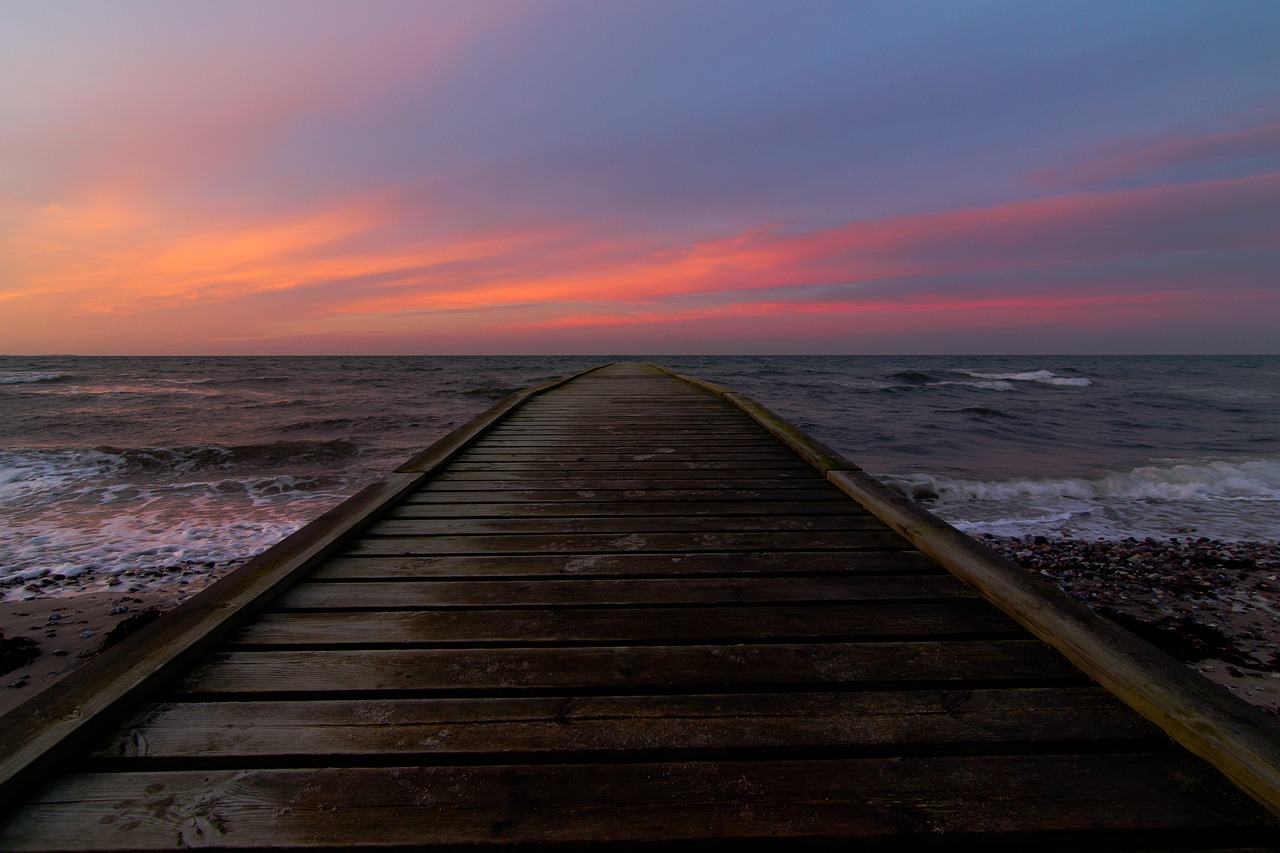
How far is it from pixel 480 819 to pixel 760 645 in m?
0.95

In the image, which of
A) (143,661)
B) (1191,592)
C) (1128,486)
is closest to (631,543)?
(143,661)

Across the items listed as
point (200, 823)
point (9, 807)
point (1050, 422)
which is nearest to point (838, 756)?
point (200, 823)

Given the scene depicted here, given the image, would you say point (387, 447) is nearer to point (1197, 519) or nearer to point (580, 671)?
point (580, 671)

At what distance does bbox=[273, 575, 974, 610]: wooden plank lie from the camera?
6.82ft

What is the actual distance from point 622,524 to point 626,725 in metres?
1.58

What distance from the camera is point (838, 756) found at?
1304 millimetres

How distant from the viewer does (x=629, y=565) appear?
2432mm

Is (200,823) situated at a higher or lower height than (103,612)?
higher

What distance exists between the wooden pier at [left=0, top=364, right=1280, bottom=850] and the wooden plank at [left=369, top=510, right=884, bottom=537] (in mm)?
337

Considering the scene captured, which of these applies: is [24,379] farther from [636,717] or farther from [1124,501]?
[1124,501]

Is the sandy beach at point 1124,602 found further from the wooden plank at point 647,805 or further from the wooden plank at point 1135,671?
the wooden plank at point 647,805

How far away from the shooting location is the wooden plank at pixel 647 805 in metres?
1.10

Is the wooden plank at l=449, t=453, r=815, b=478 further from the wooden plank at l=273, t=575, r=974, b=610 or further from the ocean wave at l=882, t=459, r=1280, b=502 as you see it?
the ocean wave at l=882, t=459, r=1280, b=502

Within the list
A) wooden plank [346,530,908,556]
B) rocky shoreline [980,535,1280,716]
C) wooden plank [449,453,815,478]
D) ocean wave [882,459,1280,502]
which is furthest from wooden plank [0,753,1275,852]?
ocean wave [882,459,1280,502]
